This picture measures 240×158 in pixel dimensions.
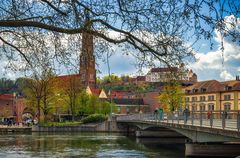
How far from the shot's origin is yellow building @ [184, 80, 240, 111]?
9175 cm

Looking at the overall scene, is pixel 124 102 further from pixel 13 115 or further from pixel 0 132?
pixel 0 132

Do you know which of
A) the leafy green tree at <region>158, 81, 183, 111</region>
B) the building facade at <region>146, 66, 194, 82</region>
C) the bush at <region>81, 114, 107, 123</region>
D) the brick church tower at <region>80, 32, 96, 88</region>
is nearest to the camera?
the building facade at <region>146, 66, 194, 82</region>

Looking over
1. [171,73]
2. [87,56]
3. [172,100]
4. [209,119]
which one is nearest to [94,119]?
[172,100]

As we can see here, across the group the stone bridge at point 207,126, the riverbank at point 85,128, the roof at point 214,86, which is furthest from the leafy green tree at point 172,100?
the roof at point 214,86

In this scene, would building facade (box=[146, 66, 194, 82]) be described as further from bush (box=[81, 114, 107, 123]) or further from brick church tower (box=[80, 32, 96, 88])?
bush (box=[81, 114, 107, 123])

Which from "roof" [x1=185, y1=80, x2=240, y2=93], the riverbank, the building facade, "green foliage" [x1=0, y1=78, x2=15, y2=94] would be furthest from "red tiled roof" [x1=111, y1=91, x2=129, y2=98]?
the building facade

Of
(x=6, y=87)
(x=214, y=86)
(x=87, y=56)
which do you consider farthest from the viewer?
(x=214, y=86)

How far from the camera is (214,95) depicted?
318ft

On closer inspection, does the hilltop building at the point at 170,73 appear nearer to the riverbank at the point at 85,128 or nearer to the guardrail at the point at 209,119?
the guardrail at the point at 209,119

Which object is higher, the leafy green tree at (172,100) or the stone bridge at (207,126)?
the leafy green tree at (172,100)

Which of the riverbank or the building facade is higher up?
the building facade

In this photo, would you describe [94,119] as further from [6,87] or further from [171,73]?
[171,73]

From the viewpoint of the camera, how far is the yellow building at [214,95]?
91.8m

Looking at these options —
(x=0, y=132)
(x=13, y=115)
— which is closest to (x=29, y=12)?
(x=0, y=132)
